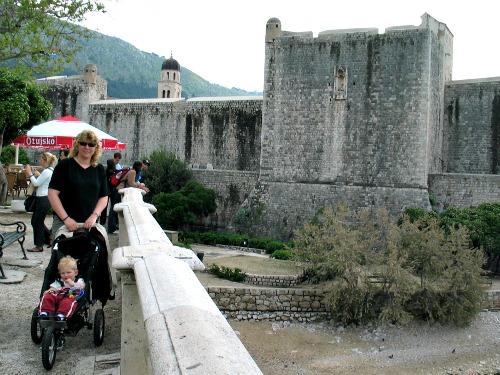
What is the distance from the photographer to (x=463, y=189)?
1789 centimetres

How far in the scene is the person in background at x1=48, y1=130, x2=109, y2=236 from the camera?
4.48m

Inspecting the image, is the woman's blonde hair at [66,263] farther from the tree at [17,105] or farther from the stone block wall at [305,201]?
the stone block wall at [305,201]

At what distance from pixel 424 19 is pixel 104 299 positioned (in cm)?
1858

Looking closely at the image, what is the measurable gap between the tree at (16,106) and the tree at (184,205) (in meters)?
6.32

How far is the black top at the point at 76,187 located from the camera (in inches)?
177

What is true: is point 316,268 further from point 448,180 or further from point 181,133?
point 181,133

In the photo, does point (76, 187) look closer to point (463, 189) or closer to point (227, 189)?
point (463, 189)

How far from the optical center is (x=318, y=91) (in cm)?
1922

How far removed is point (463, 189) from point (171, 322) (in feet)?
57.9

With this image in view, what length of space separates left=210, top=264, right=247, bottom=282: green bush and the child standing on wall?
10.9 metres

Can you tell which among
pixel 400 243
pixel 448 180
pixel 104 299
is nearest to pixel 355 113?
pixel 448 180

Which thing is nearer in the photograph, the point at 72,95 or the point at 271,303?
the point at 271,303

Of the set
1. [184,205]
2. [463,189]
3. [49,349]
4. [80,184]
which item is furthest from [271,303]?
[49,349]

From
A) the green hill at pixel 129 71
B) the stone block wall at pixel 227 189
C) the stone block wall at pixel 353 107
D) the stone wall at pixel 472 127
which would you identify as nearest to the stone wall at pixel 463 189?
the stone block wall at pixel 353 107
